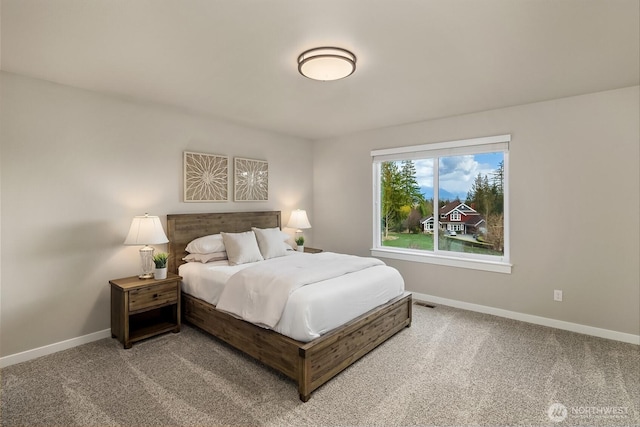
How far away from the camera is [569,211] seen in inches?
129

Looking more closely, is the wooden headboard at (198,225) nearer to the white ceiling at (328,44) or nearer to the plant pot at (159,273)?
the plant pot at (159,273)

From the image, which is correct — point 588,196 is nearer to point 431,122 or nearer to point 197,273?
point 431,122

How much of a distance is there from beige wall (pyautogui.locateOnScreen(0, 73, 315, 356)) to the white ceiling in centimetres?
27

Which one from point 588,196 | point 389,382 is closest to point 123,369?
point 389,382

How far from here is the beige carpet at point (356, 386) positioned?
200 centimetres

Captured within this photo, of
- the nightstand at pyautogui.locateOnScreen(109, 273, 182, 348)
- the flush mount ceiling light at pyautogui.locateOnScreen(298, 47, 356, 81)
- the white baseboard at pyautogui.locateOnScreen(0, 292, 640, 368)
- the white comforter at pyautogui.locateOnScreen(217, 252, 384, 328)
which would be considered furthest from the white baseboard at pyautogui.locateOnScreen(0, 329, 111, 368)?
the flush mount ceiling light at pyautogui.locateOnScreen(298, 47, 356, 81)

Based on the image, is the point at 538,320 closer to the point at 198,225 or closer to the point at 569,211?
the point at 569,211

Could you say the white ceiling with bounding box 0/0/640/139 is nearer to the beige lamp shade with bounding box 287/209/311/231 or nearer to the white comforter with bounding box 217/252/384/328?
the white comforter with bounding box 217/252/384/328

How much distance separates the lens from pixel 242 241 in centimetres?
368

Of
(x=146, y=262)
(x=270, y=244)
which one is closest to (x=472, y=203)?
(x=270, y=244)

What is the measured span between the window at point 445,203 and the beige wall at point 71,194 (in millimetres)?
2876

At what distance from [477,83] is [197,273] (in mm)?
3346

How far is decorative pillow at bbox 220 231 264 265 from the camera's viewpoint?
3541mm

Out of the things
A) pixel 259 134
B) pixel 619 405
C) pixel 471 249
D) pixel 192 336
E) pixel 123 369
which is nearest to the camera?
pixel 619 405
